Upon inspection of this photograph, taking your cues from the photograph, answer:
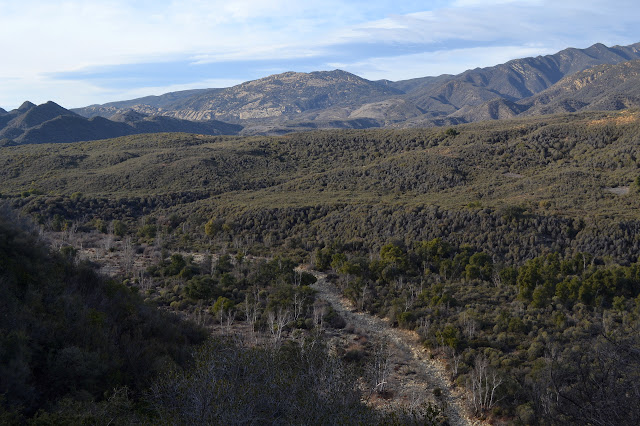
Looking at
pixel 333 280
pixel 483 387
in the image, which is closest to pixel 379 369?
pixel 483 387

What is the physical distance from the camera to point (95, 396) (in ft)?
30.8

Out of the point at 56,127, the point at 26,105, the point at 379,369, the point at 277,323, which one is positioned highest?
the point at 26,105

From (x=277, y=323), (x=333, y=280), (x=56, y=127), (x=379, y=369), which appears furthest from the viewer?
(x=56, y=127)

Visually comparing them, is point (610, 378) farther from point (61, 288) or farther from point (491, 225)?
point (491, 225)

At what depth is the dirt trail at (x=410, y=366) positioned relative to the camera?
1654 cm

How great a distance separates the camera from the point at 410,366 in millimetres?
19297

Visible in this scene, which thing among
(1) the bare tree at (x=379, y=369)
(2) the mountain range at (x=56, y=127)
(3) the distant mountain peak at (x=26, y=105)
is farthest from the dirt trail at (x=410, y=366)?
(3) the distant mountain peak at (x=26, y=105)

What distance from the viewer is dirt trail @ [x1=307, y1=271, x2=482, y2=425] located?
→ 16.5m

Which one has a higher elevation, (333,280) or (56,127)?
(56,127)

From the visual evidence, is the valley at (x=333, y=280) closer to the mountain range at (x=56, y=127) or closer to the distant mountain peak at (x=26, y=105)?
the mountain range at (x=56, y=127)

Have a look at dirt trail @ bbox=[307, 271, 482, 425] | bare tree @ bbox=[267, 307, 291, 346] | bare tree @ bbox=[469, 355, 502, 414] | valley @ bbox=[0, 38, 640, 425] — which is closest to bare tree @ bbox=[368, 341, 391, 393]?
valley @ bbox=[0, 38, 640, 425]

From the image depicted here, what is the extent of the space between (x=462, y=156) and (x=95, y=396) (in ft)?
172

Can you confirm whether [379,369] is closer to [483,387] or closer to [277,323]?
[483,387]

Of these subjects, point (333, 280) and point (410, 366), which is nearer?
point (410, 366)
